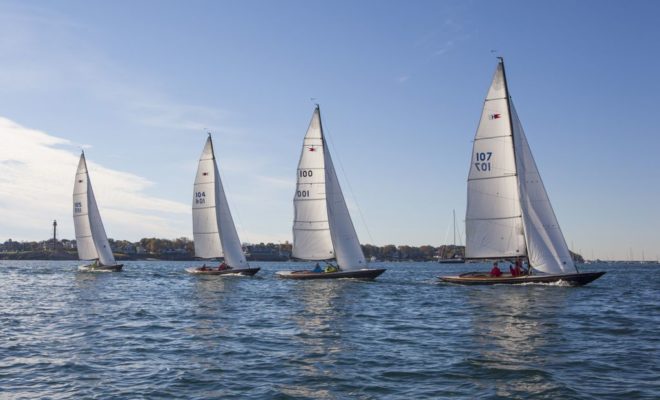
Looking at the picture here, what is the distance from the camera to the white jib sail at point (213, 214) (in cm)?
6269

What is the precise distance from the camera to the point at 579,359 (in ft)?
53.5

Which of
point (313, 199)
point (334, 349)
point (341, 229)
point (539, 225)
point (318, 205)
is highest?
point (313, 199)

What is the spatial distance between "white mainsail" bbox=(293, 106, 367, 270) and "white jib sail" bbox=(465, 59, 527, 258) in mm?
12135

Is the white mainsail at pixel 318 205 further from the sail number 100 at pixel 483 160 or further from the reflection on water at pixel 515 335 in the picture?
the reflection on water at pixel 515 335

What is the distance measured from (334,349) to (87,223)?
64.2m

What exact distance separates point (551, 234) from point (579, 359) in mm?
25638

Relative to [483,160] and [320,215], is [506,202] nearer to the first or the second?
[483,160]

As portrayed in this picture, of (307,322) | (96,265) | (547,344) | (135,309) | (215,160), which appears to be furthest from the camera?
(96,265)

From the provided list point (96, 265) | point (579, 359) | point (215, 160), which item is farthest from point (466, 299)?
point (96, 265)

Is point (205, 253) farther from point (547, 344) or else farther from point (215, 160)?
point (547, 344)

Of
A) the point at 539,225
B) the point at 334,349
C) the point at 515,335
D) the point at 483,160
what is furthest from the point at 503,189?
the point at 334,349

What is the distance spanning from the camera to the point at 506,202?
42.3 m

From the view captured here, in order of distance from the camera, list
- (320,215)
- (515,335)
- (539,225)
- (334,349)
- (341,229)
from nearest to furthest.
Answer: (334,349), (515,335), (539,225), (341,229), (320,215)

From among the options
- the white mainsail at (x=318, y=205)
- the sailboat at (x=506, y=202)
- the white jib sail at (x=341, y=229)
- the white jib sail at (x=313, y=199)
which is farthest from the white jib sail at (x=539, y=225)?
the white jib sail at (x=313, y=199)
